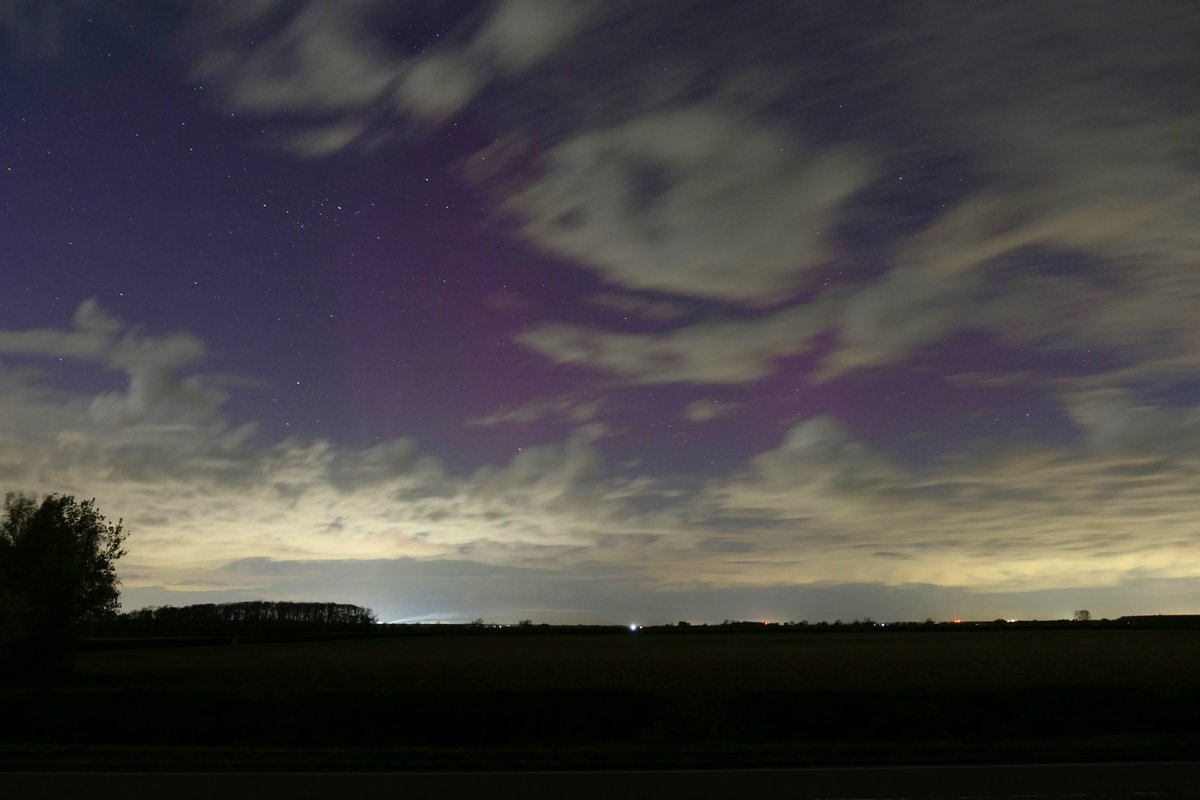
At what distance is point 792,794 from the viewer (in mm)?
13156

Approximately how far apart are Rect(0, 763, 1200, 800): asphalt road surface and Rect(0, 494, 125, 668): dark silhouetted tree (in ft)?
140

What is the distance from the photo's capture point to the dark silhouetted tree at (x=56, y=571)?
52031 millimetres

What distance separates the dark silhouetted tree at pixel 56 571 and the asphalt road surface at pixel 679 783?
42784mm

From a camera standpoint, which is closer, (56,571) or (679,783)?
(679,783)

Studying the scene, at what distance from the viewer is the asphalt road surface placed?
1320 cm

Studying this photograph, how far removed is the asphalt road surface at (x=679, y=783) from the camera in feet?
43.3

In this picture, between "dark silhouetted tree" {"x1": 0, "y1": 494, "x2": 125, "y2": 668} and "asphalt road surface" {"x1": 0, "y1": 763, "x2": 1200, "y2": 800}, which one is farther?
"dark silhouetted tree" {"x1": 0, "y1": 494, "x2": 125, "y2": 668}

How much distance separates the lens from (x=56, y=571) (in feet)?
177

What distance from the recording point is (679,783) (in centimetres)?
1451

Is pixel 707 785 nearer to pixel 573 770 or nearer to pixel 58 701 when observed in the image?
pixel 573 770

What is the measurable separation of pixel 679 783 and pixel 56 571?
5333 cm

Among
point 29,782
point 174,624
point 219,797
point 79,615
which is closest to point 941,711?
point 219,797

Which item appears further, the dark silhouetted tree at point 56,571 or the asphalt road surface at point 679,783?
the dark silhouetted tree at point 56,571

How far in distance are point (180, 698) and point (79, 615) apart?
34.3 m
